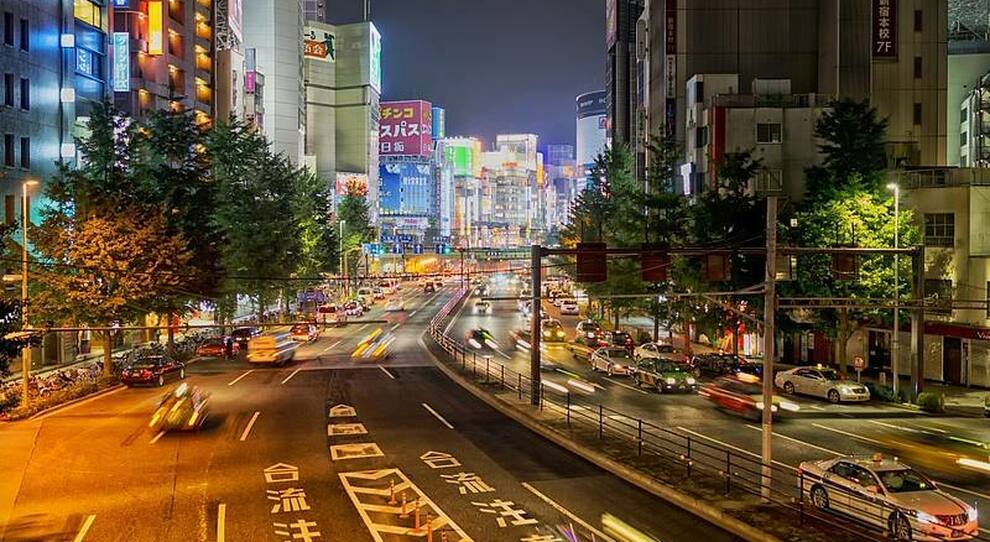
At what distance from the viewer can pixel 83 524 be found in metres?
18.6

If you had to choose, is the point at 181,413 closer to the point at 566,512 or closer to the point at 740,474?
the point at 566,512

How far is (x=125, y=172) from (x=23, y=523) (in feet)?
129

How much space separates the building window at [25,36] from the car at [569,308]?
209 ft

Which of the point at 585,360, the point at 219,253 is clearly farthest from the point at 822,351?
the point at 219,253

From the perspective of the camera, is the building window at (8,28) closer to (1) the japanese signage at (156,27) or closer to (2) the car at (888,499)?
(1) the japanese signage at (156,27)

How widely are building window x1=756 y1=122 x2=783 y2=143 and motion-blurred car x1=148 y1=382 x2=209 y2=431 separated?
44990mm

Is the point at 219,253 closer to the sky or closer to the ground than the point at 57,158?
closer to the ground

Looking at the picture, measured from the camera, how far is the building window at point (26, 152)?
164ft

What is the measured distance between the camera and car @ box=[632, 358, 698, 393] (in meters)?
40.2

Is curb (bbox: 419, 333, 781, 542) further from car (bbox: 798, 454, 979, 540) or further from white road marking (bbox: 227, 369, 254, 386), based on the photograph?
white road marking (bbox: 227, 369, 254, 386)

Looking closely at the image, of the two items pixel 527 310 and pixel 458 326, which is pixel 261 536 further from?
pixel 527 310

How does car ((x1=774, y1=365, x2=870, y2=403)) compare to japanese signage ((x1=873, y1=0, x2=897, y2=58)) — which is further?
japanese signage ((x1=873, y1=0, x2=897, y2=58))

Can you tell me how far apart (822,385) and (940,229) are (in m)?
15.2

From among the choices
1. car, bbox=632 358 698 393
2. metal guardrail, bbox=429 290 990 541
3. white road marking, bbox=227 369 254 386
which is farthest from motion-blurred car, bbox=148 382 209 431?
car, bbox=632 358 698 393
